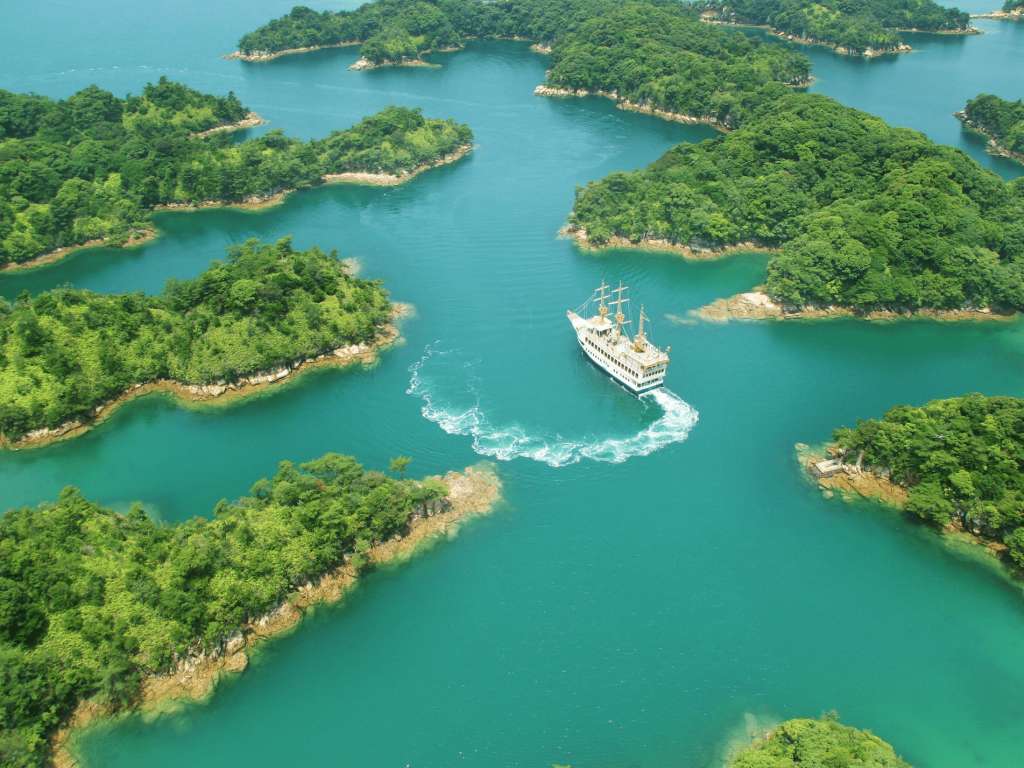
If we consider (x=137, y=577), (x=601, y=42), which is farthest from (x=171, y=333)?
(x=601, y=42)

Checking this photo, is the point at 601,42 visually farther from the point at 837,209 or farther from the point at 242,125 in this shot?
the point at 837,209

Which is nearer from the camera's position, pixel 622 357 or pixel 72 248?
pixel 622 357

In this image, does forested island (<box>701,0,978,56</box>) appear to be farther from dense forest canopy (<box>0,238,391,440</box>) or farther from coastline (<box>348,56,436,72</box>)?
dense forest canopy (<box>0,238,391,440</box>)

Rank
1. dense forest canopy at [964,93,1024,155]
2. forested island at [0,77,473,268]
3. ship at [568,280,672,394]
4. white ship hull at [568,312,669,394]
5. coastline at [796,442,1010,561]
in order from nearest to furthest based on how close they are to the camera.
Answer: coastline at [796,442,1010,561], white ship hull at [568,312,669,394], ship at [568,280,672,394], forested island at [0,77,473,268], dense forest canopy at [964,93,1024,155]

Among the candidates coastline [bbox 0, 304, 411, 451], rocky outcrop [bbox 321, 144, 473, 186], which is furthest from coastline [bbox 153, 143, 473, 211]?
coastline [bbox 0, 304, 411, 451]

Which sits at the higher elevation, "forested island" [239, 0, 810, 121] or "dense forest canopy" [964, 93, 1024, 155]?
"forested island" [239, 0, 810, 121]

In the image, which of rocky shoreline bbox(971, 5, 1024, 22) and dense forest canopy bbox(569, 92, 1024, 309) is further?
rocky shoreline bbox(971, 5, 1024, 22)

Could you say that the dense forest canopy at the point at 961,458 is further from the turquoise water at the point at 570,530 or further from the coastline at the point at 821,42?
the coastline at the point at 821,42

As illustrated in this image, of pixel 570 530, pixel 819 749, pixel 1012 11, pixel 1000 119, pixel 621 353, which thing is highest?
pixel 1012 11
